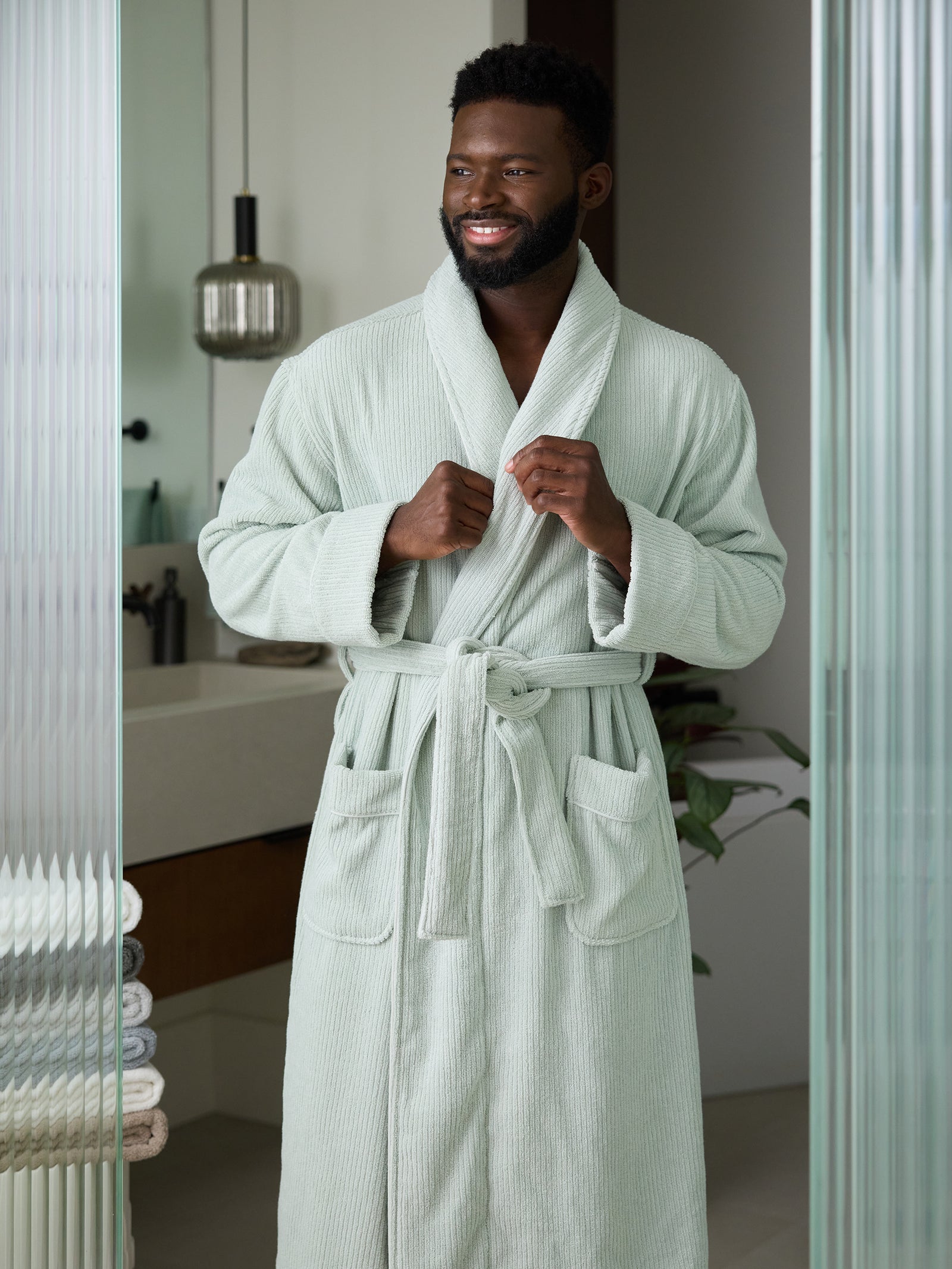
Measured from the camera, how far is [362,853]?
4.37 feet

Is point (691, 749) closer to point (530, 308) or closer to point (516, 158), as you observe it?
point (530, 308)

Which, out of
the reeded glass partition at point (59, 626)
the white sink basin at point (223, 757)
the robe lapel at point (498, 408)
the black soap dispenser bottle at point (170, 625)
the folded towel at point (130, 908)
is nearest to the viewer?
the reeded glass partition at point (59, 626)

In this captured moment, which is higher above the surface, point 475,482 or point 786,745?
point 475,482

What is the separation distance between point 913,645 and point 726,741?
2342mm

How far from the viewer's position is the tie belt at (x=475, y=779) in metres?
1.29

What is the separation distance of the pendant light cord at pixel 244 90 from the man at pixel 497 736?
128cm

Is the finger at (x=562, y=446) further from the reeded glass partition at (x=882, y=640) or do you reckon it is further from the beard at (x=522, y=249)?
the reeded glass partition at (x=882, y=640)

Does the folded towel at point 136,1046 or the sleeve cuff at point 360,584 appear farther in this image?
the folded towel at point 136,1046

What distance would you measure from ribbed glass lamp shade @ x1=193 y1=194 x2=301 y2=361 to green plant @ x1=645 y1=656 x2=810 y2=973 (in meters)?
0.87

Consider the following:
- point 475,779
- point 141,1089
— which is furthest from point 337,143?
point 141,1089

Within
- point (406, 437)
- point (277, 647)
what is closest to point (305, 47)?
point (277, 647)

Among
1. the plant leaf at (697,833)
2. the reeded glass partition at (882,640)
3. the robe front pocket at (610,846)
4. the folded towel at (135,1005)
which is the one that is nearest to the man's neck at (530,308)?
the robe front pocket at (610,846)

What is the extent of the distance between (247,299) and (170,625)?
1.93ft

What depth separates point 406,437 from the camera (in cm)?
137
